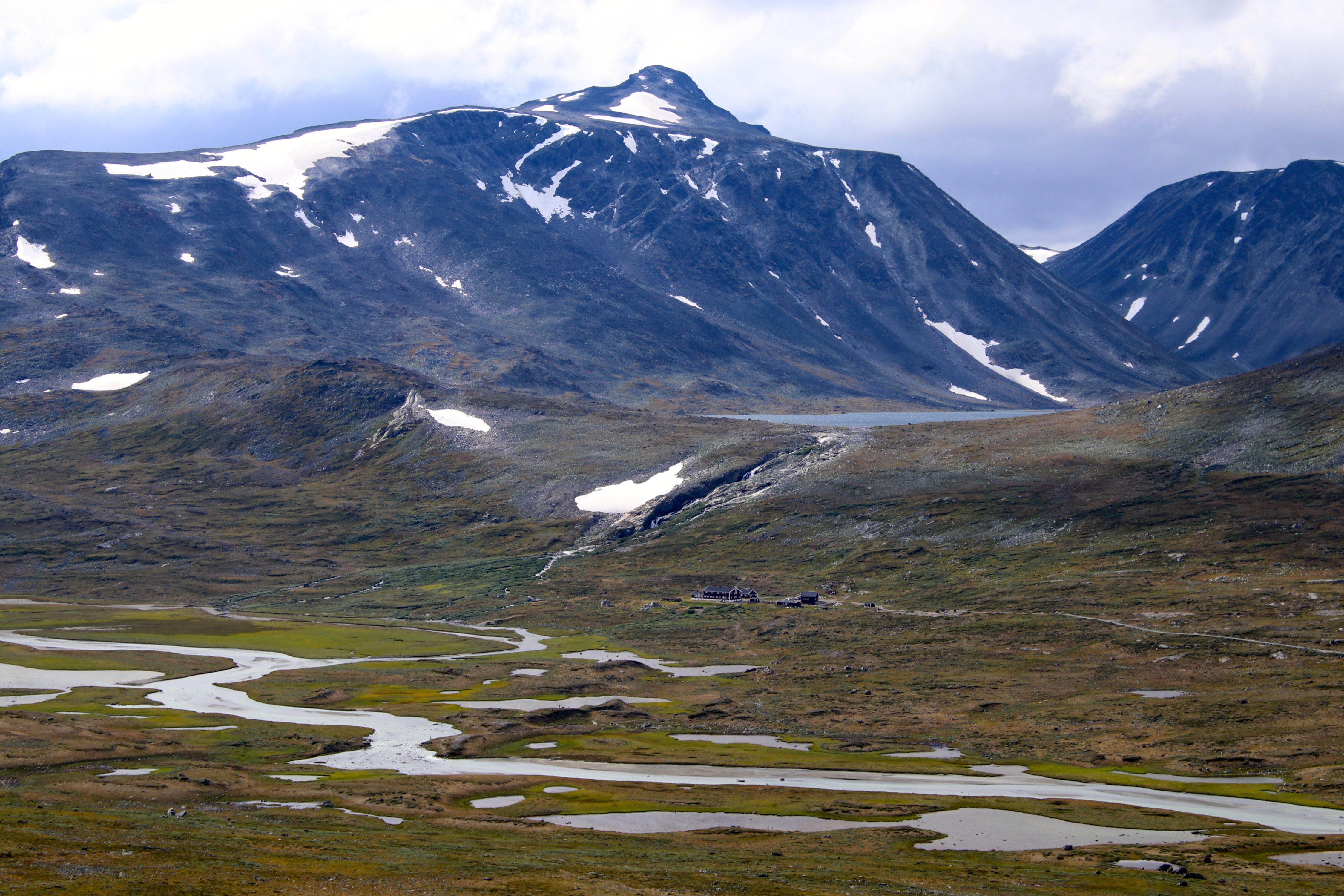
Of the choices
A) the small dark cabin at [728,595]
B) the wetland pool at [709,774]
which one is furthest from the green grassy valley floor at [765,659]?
the small dark cabin at [728,595]

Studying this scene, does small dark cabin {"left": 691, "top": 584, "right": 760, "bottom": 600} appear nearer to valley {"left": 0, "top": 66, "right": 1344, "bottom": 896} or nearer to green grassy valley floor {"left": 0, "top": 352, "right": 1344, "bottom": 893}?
valley {"left": 0, "top": 66, "right": 1344, "bottom": 896}

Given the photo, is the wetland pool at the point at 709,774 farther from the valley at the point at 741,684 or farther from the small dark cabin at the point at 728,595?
the small dark cabin at the point at 728,595

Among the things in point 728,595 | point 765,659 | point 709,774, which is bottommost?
point 709,774

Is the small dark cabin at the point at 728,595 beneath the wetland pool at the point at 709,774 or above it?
above

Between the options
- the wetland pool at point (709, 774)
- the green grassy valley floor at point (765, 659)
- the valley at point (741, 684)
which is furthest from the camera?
the wetland pool at point (709, 774)

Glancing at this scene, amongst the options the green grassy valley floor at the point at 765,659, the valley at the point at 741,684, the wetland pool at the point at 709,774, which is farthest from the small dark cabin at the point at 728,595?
the wetland pool at the point at 709,774

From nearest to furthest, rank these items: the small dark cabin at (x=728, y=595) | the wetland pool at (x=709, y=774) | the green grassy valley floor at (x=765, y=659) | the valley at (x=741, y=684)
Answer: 1. the green grassy valley floor at (x=765, y=659)
2. the valley at (x=741, y=684)
3. the wetland pool at (x=709, y=774)
4. the small dark cabin at (x=728, y=595)

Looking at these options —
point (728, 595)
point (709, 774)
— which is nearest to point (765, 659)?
point (728, 595)

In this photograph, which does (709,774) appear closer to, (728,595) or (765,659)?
(765,659)

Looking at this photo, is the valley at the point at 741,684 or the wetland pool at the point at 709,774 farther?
the wetland pool at the point at 709,774

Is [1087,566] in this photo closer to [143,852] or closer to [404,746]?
[404,746]

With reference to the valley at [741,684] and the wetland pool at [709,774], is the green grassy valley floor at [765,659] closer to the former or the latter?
the valley at [741,684]

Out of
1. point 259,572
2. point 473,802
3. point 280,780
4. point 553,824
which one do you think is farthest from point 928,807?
point 259,572
